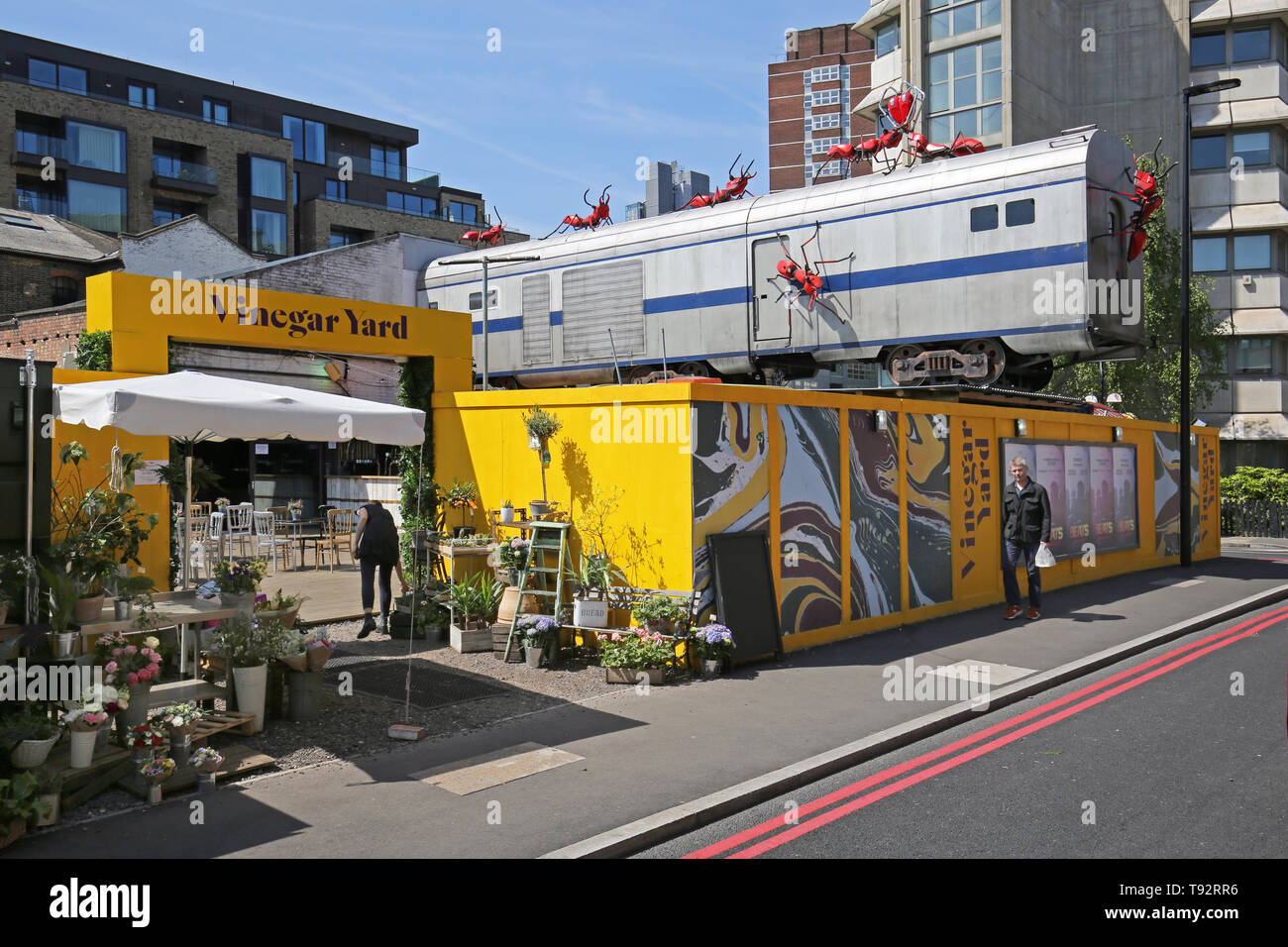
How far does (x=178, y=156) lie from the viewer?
46.9 metres

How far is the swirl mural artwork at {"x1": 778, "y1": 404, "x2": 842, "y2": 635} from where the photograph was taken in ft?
35.2

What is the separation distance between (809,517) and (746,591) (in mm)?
1474

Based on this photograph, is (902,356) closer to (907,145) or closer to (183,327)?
(907,145)

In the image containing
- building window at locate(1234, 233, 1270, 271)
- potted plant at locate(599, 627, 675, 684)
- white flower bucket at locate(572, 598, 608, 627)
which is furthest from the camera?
building window at locate(1234, 233, 1270, 271)

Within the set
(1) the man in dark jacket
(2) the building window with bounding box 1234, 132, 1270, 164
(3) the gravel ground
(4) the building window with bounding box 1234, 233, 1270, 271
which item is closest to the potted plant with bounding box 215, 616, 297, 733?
(3) the gravel ground

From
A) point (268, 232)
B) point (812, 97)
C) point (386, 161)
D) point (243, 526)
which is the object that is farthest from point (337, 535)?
point (812, 97)

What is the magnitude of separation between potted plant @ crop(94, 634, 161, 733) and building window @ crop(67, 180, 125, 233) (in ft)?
141

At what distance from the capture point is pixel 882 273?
15.2 m

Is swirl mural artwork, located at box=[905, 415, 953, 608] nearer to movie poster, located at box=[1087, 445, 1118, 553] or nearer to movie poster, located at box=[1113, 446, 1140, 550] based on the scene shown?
movie poster, located at box=[1087, 445, 1118, 553]

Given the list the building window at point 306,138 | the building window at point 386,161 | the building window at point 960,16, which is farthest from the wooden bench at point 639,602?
the building window at point 386,161

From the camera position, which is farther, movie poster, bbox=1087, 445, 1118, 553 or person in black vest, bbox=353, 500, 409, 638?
movie poster, bbox=1087, 445, 1118, 553

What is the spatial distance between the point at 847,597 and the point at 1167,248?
2411 cm

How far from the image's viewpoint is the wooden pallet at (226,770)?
19.9ft
